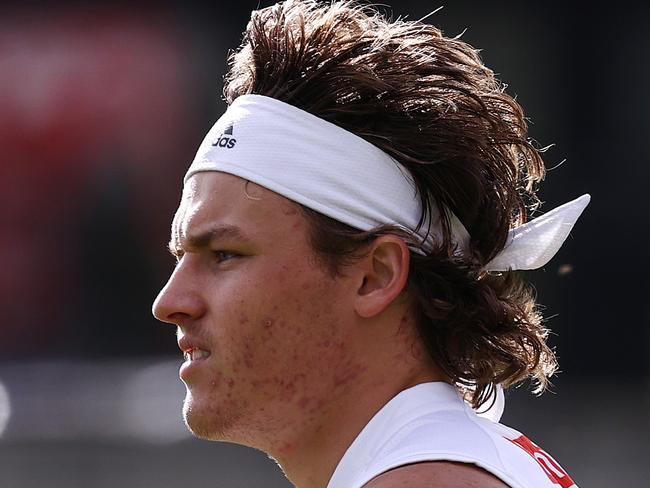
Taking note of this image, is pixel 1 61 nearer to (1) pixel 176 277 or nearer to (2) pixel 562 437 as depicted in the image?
(2) pixel 562 437

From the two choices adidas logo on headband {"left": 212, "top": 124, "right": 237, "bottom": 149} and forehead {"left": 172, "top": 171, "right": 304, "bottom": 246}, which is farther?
adidas logo on headband {"left": 212, "top": 124, "right": 237, "bottom": 149}

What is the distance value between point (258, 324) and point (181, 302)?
0.52ft

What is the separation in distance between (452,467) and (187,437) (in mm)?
5804

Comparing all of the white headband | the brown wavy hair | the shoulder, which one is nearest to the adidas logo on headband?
the white headband

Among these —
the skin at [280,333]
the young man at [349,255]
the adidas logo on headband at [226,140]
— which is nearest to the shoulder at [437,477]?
the young man at [349,255]

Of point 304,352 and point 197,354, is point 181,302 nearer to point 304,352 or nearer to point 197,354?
point 197,354

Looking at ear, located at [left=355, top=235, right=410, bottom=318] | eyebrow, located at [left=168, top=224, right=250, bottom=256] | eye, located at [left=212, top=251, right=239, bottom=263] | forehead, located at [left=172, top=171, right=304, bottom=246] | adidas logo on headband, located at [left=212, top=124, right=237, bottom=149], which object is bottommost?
ear, located at [left=355, top=235, right=410, bottom=318]

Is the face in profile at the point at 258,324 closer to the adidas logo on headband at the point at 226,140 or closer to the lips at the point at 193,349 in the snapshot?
the lips at the point at 193,349

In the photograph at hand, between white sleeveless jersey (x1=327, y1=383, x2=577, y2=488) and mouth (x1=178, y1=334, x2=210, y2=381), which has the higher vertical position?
mouth (x1=178, y1=334, x2=210, y2=381)

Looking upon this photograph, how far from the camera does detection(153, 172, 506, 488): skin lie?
2.20 metres

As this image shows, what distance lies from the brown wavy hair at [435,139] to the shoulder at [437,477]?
44cm

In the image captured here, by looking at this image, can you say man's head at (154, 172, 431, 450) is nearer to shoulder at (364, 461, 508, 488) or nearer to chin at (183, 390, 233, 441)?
chin at (183, 390, 233, 441)

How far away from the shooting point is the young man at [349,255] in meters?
2.20

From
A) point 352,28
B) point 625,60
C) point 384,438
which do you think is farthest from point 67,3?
point 384,438
